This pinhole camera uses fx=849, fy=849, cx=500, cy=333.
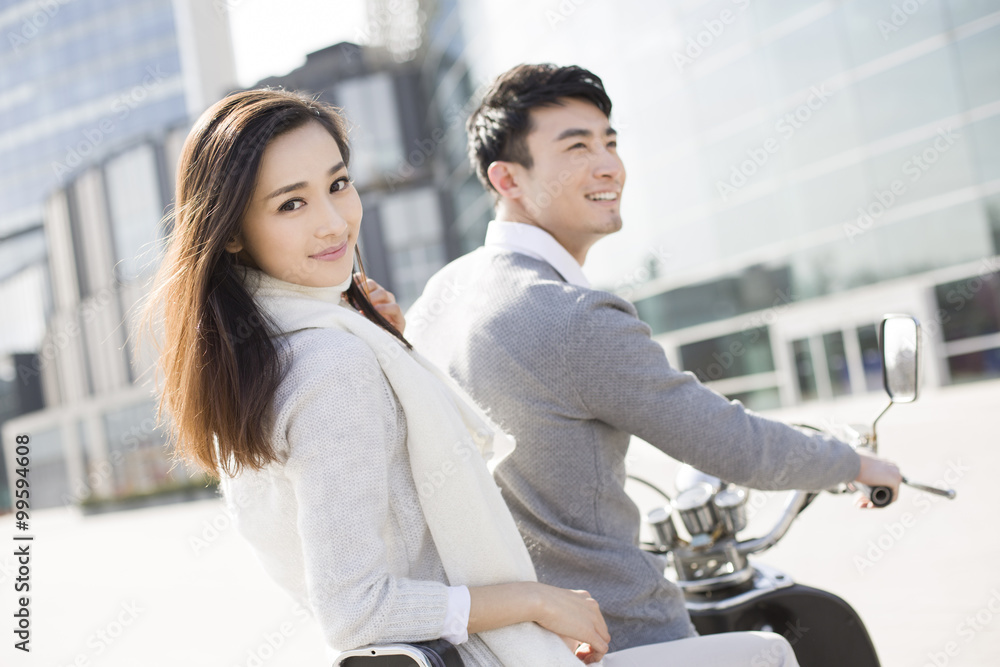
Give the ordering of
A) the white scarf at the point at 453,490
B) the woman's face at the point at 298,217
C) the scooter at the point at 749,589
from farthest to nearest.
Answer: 1. the scooter at the point at 749,589
2. the woman's face at the point at 298,217
3. the white scarf at the point at 453,490

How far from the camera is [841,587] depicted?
4.90 meters

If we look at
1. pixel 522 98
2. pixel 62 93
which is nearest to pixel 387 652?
pixel 522 98

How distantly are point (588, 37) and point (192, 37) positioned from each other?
3466 centimetres

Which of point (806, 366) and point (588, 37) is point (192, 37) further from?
point (806, 366)

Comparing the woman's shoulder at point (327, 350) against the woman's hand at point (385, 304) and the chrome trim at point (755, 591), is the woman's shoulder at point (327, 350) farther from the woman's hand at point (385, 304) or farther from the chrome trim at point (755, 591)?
the chrome trim at point (755, 591)

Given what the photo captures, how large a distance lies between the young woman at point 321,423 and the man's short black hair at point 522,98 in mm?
798

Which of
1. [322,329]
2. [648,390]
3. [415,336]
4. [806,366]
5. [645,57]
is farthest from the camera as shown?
[645,57]

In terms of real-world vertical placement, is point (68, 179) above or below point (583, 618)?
above

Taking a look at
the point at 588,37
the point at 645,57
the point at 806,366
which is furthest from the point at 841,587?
the point at 588,37

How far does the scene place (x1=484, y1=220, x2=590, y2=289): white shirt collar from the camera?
2.07 metres

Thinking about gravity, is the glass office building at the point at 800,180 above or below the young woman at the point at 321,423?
above

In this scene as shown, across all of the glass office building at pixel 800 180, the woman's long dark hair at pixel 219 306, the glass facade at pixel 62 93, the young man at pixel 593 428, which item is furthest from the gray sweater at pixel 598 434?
the glass facade at pixel 62 93

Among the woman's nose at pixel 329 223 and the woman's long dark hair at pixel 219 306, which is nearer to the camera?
the woman's long dark hair at pixel 219 306

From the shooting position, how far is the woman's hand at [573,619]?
1.40 metres
